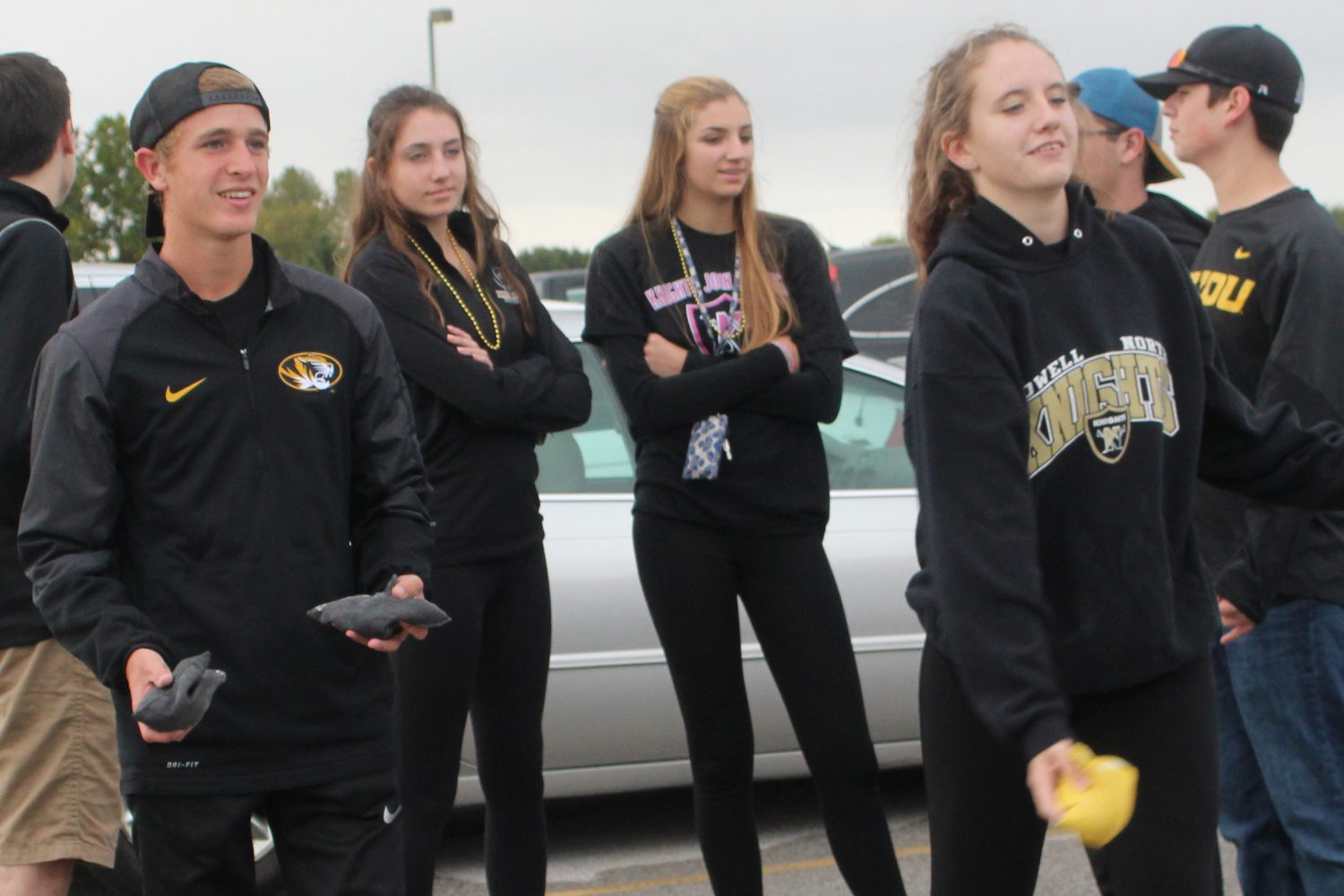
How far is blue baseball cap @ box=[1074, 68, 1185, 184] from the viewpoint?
4.08 m

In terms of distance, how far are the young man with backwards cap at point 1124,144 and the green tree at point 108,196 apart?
1538 centimetres

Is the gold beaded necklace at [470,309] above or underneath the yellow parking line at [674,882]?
above

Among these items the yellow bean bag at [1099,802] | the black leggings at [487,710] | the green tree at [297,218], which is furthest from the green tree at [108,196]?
the yellow bean bag at [1099,802]

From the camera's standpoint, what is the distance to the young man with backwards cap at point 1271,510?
10.6ft

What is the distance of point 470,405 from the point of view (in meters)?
3.79

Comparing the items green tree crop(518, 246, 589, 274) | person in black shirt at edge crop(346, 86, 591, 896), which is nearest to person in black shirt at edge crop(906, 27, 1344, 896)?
person in black shirt at edge crop(346, 86, 591, 896)

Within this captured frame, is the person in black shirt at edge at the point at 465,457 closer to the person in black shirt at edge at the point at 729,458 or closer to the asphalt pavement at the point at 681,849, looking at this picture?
the person in black shirt at edge at the point at 729,458

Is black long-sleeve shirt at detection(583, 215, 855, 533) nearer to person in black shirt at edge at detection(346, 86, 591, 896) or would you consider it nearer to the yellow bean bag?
person in black shirt at edge at detection(346, 86, 591, 896)

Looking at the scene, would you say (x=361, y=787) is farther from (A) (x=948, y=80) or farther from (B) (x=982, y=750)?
(A) (x=948, y=80)

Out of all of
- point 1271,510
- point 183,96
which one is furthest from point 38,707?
point 1271,510

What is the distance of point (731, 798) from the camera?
13.1ft

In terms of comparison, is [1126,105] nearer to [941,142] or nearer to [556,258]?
[941,142]

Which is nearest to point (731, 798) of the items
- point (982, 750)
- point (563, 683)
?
point (563, 683)

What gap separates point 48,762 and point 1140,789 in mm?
2204
